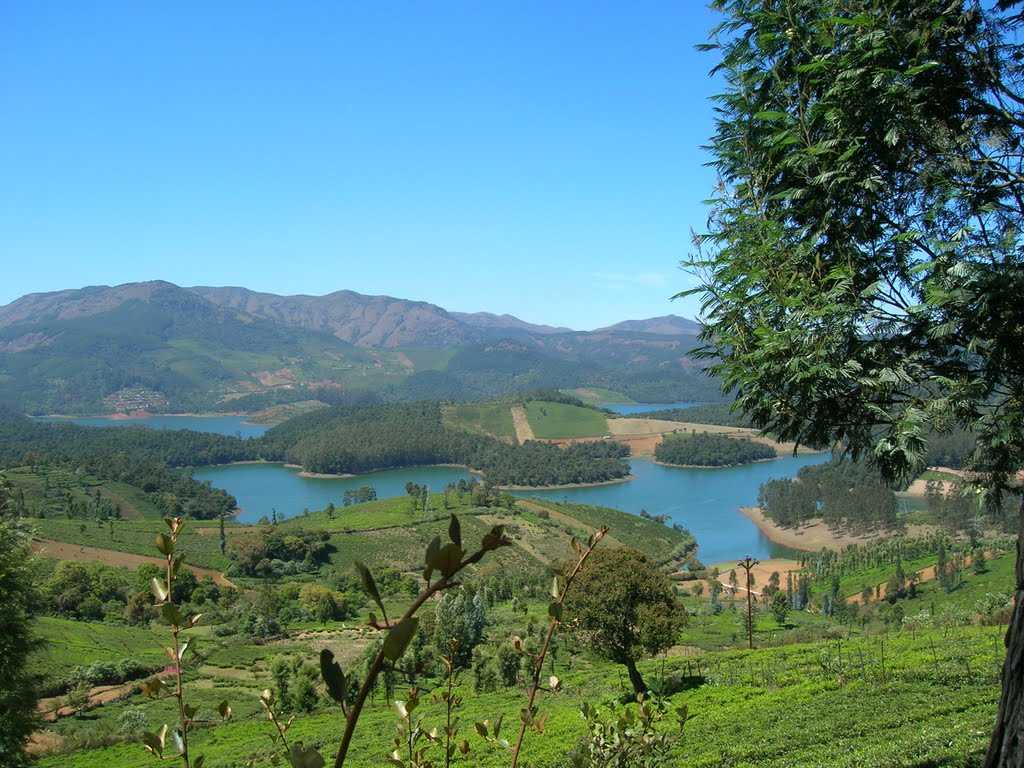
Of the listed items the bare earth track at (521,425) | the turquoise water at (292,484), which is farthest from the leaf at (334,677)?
the bare earth track at (521,425)

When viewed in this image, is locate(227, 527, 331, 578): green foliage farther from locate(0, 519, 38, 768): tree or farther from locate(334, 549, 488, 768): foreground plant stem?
locate(334, 549, 488, 768): foreground plant stem

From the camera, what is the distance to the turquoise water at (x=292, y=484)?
97275 millimetres

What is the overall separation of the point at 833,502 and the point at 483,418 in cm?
8214

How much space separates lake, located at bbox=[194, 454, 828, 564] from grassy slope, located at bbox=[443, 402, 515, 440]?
1837 centimetres

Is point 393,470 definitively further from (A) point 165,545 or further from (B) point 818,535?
(A) point 165,545

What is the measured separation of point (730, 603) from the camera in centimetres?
4997

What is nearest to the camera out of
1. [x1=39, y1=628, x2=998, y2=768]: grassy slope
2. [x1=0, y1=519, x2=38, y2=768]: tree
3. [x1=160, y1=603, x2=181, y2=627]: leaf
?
[x1=160, y1=603, x2=181, y2=627]: leaf

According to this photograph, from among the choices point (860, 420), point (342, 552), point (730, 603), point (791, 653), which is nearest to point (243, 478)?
point (342, 552)

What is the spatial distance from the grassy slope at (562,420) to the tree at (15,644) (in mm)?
130085

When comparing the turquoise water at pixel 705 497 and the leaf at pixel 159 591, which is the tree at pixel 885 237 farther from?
the turquoise water at pixel 705 497

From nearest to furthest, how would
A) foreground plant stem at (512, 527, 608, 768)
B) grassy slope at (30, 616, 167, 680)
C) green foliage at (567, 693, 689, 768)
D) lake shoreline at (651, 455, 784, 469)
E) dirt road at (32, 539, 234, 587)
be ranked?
1. foreground plant stem at (512, 527, 608, 768)
2. green foliage at (567, 693, 689, 768)
3. grassy slope at (30, 616, 167, 680)
4. dirt road at (32, 539, 234, 587)
5. lake shoreline at (651, 455, 784, 469)

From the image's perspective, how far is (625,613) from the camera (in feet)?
49.5

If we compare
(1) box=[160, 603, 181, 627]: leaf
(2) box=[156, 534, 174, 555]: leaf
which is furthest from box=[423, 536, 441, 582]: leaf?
(2) box=[156, 534, 174, 555]: leaf

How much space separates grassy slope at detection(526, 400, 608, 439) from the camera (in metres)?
142
